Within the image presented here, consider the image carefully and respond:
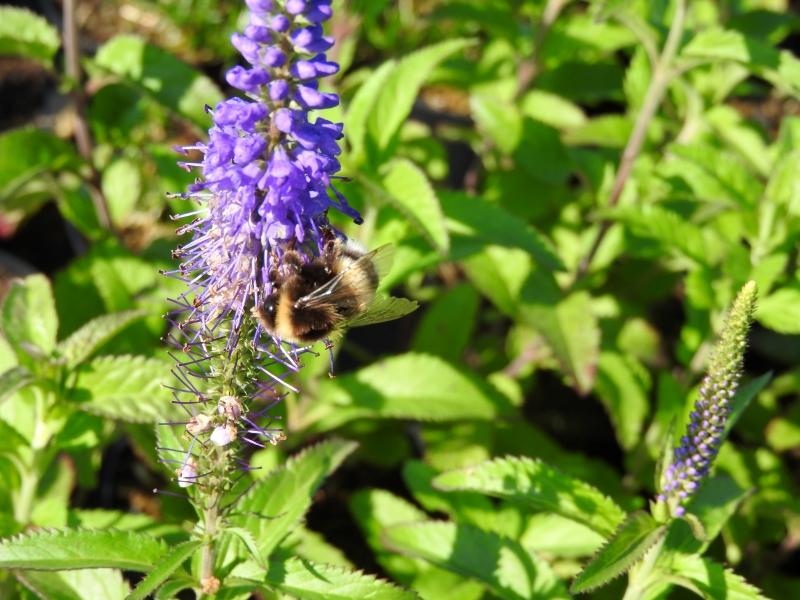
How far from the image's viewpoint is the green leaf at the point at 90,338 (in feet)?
8.62

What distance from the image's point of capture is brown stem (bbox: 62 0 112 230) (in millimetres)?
3502

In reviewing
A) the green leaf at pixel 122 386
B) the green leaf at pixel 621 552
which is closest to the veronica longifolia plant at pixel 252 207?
the green leaf at pixel 122 386

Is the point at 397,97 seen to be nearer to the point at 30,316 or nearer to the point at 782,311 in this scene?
the point at 30,316

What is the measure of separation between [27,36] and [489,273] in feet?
6.63

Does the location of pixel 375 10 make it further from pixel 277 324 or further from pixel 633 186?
pixel 277 324

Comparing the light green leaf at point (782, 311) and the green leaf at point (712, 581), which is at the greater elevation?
the light green leaf at point (782, 311)

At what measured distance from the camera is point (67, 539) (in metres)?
2.14

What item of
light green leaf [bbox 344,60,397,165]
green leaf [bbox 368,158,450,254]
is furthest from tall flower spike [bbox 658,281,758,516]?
light green leaf [bbox 344,60,397,165]

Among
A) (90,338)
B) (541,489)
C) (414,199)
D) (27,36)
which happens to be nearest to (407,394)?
(414,199)

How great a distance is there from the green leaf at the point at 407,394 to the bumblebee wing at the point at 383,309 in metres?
1.24

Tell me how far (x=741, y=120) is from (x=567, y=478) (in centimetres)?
251

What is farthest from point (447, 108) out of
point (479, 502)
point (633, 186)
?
point (479, 502)

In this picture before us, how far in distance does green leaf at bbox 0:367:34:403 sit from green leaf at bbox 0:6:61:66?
138 centimetres

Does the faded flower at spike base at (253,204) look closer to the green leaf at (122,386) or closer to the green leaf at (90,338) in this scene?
the green leaf at (122,386)
